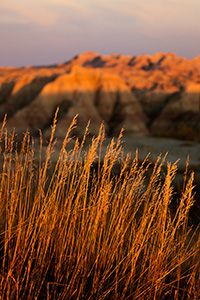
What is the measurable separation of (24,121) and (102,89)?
7244mm

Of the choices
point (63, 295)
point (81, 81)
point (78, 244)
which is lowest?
point (63, 295)

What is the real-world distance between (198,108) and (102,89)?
309 inches

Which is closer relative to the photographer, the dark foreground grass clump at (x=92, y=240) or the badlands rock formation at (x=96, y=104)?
the dark foreground grass clump at (x=92, y=240)

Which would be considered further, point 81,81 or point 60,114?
point 81,81

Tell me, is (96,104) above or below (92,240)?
above

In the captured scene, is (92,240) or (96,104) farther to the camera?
(96,104)

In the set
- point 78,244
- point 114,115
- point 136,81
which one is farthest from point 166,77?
point 78,244

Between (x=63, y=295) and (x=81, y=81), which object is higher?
(x=81, y=81)

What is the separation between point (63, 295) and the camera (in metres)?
1.89

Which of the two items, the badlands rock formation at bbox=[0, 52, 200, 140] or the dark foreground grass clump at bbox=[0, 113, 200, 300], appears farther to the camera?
the badlands rock formation at bbox=[0, 52, 200, 140]

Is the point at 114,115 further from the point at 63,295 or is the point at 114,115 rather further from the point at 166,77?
the point at 63,295

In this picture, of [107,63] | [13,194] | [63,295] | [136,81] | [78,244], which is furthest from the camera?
[107,63]

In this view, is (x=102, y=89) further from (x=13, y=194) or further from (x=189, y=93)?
(x=13, y=194)

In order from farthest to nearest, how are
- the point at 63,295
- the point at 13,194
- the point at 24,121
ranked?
the point at 24,121
the point at 13,194
the point at 63,295
